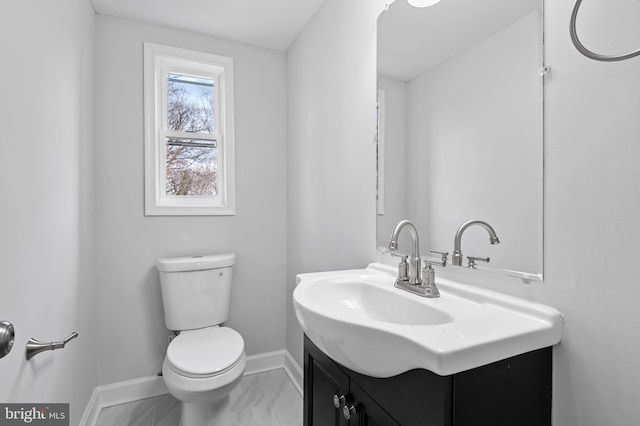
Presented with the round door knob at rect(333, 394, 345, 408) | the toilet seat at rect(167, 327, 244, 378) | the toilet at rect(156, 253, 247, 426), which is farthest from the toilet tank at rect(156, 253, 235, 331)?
the round door knob at rect(333, 394, 345, 408)

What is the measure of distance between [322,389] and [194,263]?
1195mm

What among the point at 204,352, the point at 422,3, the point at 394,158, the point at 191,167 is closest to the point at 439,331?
the point at 394,158

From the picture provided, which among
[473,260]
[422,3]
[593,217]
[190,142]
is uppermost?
[422,3]

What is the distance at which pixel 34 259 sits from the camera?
1.09 m

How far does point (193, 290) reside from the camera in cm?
193

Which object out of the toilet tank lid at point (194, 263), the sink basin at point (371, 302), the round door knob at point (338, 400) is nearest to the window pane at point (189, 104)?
the toilet tank lid at point (194, 263)

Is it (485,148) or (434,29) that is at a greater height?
(434,29)

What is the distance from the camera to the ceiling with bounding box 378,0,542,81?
2.96 ft

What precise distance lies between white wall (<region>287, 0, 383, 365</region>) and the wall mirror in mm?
122

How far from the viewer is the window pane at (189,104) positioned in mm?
2188

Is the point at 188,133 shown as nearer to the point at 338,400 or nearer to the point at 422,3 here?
the point at 422,3

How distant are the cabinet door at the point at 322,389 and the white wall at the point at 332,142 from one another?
522mm

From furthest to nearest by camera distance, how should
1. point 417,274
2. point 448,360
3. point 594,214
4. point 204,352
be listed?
point 204,352 < point 417,274 < point 594,214 < point 448,360

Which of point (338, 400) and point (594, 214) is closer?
point (594, 214)
